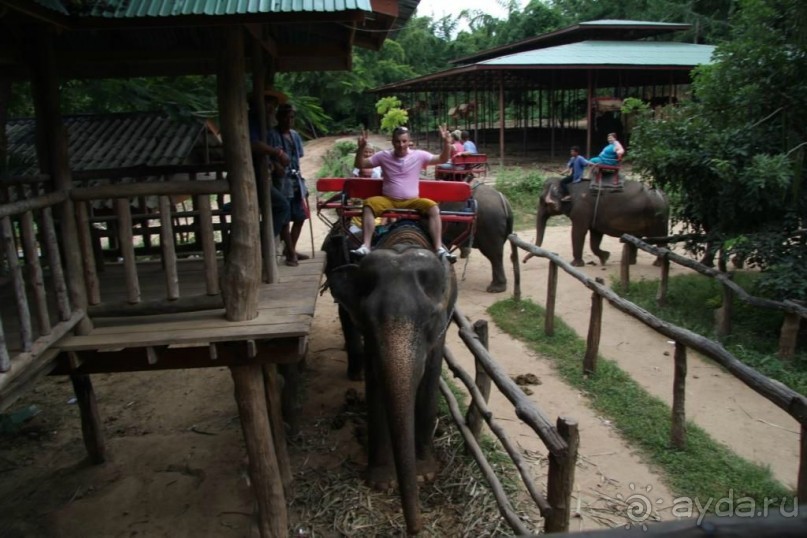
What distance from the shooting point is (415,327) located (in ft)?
13.7

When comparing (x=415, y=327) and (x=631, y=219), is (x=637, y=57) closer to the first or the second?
(x=631, y=219)

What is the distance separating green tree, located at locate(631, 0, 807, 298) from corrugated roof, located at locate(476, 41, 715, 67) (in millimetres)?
10758

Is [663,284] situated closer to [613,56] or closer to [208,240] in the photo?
[208,240]

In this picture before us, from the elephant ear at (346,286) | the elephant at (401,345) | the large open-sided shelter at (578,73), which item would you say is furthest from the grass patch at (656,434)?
the large open-sided shelter at (578,73)

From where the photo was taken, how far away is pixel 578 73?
80.0 feet

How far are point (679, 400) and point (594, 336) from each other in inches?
66.0

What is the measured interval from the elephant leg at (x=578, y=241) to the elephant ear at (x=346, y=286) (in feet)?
25.5

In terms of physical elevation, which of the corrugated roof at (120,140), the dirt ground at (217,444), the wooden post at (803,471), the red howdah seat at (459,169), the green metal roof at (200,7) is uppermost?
the green metal roof at (200,7)

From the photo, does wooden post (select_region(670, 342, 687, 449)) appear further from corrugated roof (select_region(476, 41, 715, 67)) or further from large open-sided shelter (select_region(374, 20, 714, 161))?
corrugated roof (select_region(476, 41, 715, 67))

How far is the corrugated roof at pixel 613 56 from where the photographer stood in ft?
62.1

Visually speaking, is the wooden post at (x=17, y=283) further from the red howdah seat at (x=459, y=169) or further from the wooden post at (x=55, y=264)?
the red howdah seat at (x=459, y=169)

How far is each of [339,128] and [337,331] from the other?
28220 mm

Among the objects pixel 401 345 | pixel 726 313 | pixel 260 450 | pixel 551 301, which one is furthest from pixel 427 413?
pixel 726 313

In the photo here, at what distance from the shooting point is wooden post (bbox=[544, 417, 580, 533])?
3.37 meters
